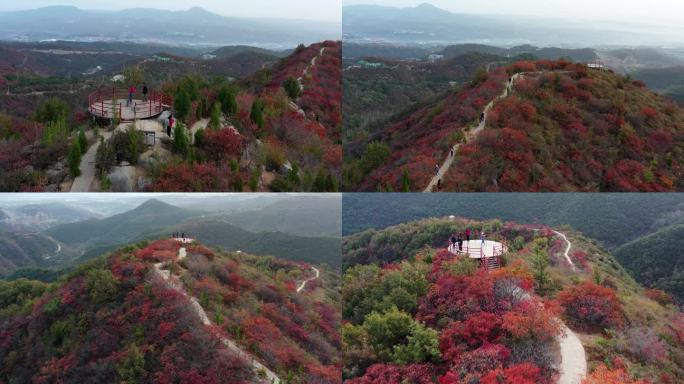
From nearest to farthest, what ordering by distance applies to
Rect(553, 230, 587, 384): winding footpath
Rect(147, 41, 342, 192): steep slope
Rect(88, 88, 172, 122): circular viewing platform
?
1. Rect(553, 230, 587, 384): winding footpath
2. Rect(147, 41, 342, 192): steep slope
3. Rect(88, 88, 172, 122): circular viewing platform

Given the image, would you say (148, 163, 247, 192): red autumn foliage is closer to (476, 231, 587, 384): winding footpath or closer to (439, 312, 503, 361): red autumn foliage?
(439, 312, 503, 361): red autumn foliage

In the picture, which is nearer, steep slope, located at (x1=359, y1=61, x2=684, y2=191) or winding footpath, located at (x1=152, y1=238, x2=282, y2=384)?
winding footpath, located at (x1=152, y1=238, x2=282, y2=384)

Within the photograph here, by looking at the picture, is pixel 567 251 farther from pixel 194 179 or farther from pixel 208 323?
pixel 194 179

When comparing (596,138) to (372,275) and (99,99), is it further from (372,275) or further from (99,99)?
(99,99)

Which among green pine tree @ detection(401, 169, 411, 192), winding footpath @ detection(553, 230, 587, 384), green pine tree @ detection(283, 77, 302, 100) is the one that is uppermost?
green pine tree @ detection(283, 77, 302, 100)

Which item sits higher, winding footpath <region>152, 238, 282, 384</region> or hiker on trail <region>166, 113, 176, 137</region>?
hiker on trail <region>166, 113, 176, 137</region>

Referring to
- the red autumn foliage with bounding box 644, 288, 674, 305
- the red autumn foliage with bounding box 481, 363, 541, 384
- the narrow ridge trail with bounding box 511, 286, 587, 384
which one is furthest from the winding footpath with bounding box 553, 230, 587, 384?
the red autumn foliage with bounding box 644, 288, 674, 305

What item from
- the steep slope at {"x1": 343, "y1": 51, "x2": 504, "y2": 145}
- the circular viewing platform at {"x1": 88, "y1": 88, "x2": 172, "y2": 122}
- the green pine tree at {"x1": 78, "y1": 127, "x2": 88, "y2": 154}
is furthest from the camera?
the steep slope at {"x1": 343, "y1": 51, "x2": 504, "y2": 145}
